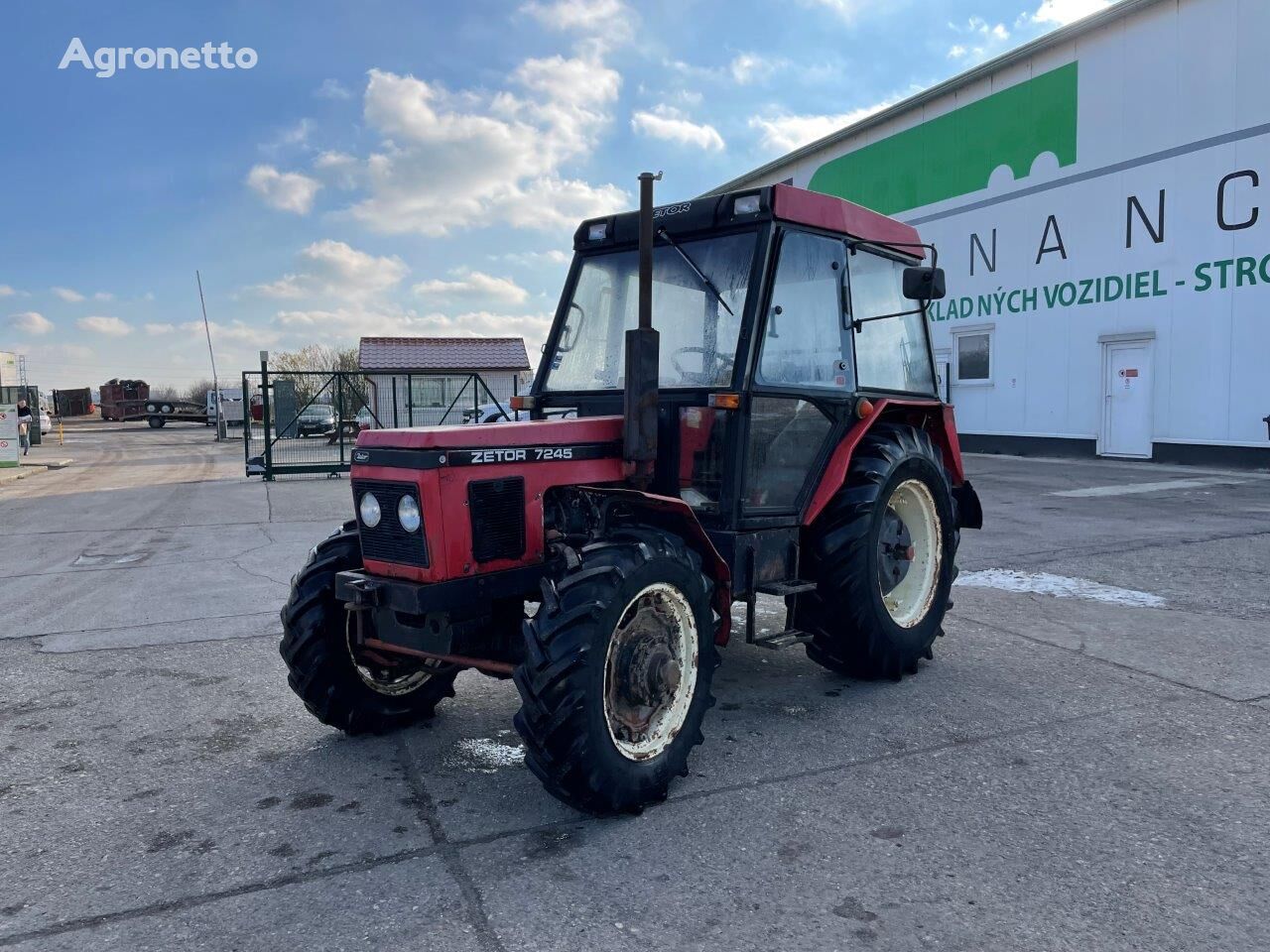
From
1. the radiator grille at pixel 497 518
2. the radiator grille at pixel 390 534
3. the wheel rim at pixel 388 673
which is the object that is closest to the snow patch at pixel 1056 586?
the wheel rim at pixel 388 673

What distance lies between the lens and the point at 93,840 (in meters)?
3.36

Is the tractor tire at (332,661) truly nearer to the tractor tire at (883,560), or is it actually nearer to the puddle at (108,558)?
the tractor tire at (883,560)

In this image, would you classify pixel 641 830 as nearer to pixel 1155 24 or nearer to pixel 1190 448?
pixel 1190 448

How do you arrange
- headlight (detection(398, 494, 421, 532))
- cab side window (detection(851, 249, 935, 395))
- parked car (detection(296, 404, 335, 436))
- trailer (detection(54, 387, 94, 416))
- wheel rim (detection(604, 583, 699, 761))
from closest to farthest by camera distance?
wheel rim (detection(604, 583, 699, 761)), headlight (detection(398, 494, 421, 532)), cab side window (detection(851, 249, 935, 395)), parked car (detection(296, 404, 335, 436)), trailer (detection(54, 387, 94, 416))

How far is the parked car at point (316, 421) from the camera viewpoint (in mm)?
18891

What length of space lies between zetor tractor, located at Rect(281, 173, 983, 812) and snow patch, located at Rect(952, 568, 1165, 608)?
2174 millimetres

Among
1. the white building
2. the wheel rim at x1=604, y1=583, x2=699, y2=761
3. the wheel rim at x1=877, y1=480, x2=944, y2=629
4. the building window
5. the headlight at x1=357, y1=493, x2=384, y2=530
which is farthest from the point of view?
the building window

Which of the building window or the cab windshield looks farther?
the building window

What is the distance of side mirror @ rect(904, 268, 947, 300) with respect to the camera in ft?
15.1

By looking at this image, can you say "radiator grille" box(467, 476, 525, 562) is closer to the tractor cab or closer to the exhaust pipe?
the exhaust pipe

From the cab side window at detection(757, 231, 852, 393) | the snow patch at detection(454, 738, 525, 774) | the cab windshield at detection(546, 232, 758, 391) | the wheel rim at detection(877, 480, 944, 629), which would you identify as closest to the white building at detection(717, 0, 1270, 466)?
the wheel rim at detection(877, 480, 944, 629)

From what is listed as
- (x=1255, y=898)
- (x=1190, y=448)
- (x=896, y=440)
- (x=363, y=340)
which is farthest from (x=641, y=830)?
(x=363, y=340)

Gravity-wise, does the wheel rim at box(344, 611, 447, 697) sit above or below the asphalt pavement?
above

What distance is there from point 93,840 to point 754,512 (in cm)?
291
